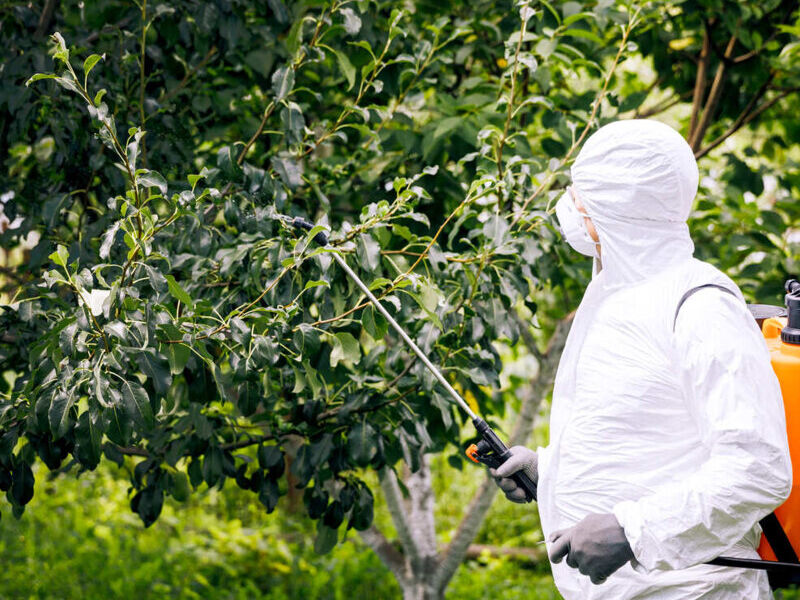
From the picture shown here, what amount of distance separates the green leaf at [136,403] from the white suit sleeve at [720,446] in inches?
41.3

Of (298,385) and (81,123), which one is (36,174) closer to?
(81,123)

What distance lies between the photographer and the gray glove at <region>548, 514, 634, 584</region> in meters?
1.41

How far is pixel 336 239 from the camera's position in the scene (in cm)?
211

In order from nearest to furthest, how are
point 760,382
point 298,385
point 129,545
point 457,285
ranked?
1. point 760,382
2. point 298,385
3. point 457,285
4. point 129,545

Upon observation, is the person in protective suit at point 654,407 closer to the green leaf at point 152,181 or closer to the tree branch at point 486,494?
the green leaf at point 152,181

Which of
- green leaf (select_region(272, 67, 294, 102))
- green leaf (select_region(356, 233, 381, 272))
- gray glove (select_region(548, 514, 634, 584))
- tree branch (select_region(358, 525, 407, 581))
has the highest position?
green leaf (select_region(272, 67, 294, 102))

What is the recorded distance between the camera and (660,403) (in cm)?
146

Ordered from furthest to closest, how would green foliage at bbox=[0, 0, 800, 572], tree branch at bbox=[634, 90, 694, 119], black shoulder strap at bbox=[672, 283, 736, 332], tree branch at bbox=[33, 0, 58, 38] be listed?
tree branch at bbox=[634, 90, 694, 119], tree branch at bbox=[33, 0, 58, 38], green foliage at bbox=[0, 0, 800, 572], black shoulder strap at bbox=[672, 283, 736, 332]

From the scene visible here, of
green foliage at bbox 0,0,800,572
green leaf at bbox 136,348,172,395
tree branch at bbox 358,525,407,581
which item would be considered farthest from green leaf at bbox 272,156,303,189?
tree branch at bbox 358,525,407,581

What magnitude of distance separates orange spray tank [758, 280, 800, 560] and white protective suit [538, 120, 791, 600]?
0.06m

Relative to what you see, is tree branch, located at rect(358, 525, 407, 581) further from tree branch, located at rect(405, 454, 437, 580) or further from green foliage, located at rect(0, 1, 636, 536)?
green foliage, located at rect(0, 1, 636, 536)

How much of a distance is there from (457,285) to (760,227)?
1.36 metres

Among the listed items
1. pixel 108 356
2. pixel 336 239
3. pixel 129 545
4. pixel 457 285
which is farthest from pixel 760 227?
pixel 129 545

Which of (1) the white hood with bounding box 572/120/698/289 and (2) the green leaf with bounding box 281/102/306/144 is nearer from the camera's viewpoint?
(1) the white hood with bounding box 572/120/698/289
